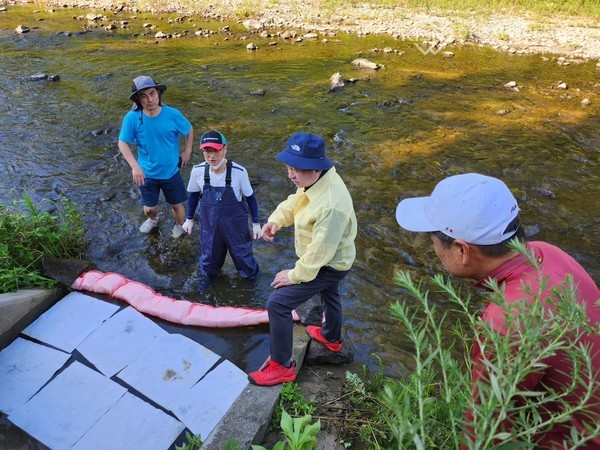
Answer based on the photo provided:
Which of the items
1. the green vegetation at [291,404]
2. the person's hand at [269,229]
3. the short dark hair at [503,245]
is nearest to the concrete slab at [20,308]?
the person's hand at [269,229]

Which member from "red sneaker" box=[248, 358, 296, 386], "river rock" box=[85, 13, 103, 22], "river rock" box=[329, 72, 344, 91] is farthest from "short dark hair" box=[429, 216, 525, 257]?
"river rock" box=[85, 13, 103, 22]

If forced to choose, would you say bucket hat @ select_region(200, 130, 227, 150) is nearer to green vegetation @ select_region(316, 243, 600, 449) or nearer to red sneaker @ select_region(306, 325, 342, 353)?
red sneaker @ select_region(306, 325, 342, 353)

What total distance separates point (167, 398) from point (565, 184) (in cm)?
692

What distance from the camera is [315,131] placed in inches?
350

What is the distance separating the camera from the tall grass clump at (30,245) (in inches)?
165

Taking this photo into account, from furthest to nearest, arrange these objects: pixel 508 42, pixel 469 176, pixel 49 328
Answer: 1. pixel 508 42
2. pixel 49 328
3. pixel 469 176

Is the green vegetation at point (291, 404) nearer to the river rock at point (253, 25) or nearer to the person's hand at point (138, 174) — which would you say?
the person's hand at point (138, 174)

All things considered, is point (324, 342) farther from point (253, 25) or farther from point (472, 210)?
point (253, 25)

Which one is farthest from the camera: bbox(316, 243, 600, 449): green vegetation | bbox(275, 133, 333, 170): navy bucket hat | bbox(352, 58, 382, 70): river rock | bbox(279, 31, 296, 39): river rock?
bbox(279, 31, 296, 39): river rock

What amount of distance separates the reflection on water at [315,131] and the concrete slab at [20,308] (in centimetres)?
99

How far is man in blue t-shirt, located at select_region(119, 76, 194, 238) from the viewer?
4.70 meters

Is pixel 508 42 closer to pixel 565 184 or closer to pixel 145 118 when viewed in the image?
pixel 565 184

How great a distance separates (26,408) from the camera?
127 inches

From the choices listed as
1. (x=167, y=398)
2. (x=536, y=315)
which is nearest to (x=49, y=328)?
(x=167, y=398)
